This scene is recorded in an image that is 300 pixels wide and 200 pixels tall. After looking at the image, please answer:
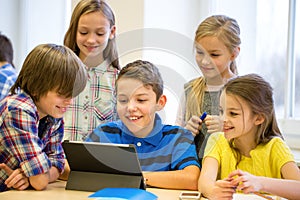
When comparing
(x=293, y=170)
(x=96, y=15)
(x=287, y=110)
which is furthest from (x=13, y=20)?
(x=293, y=170)

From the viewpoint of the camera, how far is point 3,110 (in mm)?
1330

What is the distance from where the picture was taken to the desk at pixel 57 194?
1235 millimetres

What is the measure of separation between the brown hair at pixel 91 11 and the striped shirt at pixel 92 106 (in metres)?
0.07

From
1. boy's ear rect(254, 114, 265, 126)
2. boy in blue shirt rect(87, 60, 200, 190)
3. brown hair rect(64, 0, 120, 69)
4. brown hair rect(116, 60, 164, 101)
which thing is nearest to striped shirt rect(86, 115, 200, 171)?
boy in blue shirt rect(87, 60, 200, 190)

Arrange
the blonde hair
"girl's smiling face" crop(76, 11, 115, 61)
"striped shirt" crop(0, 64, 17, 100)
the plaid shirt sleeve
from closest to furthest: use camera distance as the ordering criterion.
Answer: the plaid shirt sleeve → the blonde hair → "girl's smiling face" crop(76, 11, 115, 61) → "striped shirt" crop(0, 64, 17, 100)

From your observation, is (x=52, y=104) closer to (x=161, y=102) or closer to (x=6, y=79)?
(x=161, y=102)

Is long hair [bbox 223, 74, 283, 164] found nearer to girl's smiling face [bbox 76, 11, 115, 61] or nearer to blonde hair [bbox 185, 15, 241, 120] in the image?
blonde hair [bbox 185, 15, 241, 120]

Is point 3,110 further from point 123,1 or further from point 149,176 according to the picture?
point 123,1

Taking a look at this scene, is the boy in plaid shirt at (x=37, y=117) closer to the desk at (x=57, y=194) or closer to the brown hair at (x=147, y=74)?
the desk at (x=57, y=194)

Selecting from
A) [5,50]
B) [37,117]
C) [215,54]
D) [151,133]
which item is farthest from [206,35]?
[5,50]

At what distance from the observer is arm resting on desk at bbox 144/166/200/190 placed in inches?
53.1

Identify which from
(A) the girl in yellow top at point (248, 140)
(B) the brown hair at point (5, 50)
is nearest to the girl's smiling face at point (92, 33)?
(A) the girl in yellow top at point (248, 140)

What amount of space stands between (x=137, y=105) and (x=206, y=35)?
43 centimetres

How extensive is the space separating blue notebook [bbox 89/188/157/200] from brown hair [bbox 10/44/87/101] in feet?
Answer: 1.13
